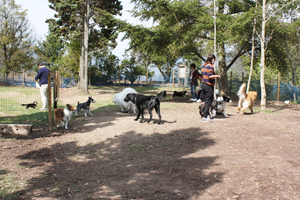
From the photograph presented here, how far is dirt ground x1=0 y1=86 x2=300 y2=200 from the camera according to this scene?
3.29 metres

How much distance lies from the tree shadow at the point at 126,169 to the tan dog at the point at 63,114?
1.32 metres

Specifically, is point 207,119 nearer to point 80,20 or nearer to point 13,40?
point 80,20

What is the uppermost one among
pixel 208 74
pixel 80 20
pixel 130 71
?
pixel 80 20

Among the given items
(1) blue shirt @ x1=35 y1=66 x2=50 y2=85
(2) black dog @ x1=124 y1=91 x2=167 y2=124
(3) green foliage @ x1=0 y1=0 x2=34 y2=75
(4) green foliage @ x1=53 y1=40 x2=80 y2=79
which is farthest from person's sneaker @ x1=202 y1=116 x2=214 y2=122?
(3) green foliage @ x1=0 y1=0 x2=34 y2=75

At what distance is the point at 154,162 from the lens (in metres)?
4.42

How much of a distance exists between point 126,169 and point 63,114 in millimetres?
3454

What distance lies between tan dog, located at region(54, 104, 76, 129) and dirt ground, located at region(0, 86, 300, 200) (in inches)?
14.0

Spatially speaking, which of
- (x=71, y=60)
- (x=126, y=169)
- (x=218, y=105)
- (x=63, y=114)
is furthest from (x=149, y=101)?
(x=71, y=60)

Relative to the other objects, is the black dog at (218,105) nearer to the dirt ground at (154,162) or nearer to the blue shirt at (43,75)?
the dirt ground at (154,162)

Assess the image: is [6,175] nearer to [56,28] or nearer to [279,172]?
[279,172]

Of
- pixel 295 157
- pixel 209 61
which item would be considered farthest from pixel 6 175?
pixel 209 61

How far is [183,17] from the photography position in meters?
14.0

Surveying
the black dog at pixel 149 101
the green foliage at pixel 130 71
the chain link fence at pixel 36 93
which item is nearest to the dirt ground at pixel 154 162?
the black dog at pixel 149 101

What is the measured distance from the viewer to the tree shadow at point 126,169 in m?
3.31
